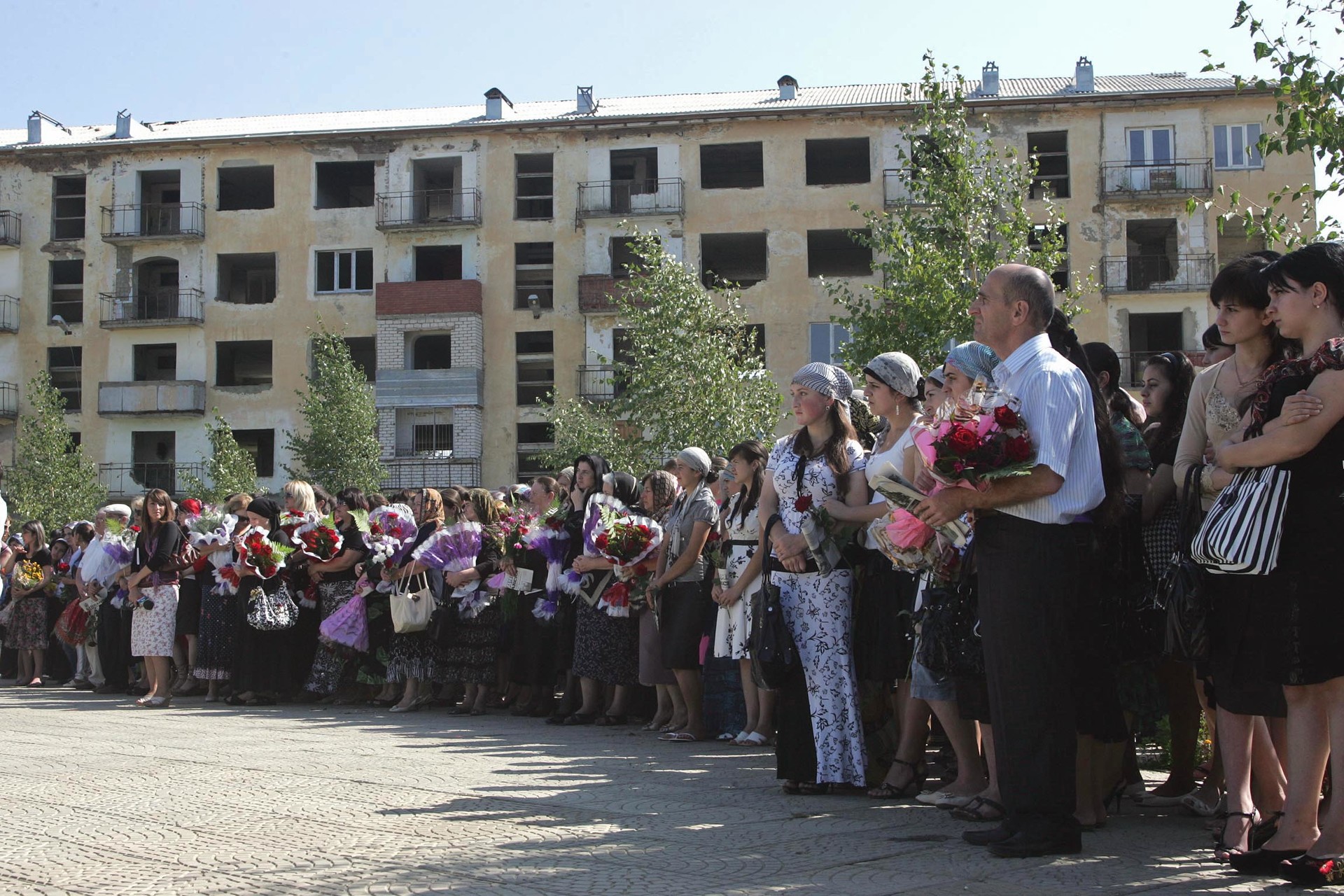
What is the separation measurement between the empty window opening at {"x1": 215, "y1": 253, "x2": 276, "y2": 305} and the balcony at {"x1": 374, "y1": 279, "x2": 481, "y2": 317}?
18.0 feet

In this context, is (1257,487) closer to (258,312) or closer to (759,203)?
(759,203)

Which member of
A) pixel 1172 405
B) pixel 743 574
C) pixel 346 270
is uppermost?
pixel 346 270

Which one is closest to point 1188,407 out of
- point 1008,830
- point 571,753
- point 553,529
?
point 1008,830

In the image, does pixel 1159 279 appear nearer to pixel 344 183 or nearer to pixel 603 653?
pixel 344 183

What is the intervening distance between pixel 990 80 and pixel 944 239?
2531 centimetres

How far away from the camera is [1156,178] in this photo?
45344 mm

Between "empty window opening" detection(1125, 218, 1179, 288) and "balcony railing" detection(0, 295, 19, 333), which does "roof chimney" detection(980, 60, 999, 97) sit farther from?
"balcony railing" detection(0, 295, 19, 333)

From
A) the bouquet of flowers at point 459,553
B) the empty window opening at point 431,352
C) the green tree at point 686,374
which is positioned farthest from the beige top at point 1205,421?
the empty window opening at point 431,352

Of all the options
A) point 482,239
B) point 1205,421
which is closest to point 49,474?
point 482,239

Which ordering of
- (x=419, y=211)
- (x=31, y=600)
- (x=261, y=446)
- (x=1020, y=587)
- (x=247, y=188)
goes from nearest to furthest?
(x=1020, y=587), (x=31, y=600), (x=419, y=211), (x=261, y=446), (x=247, y=188)

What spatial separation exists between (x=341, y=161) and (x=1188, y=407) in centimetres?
4697

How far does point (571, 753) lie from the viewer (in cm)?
949

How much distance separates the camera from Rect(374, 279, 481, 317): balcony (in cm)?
4794

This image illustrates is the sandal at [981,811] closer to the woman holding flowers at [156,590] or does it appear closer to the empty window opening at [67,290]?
the woman holding flowers at [156,590]
